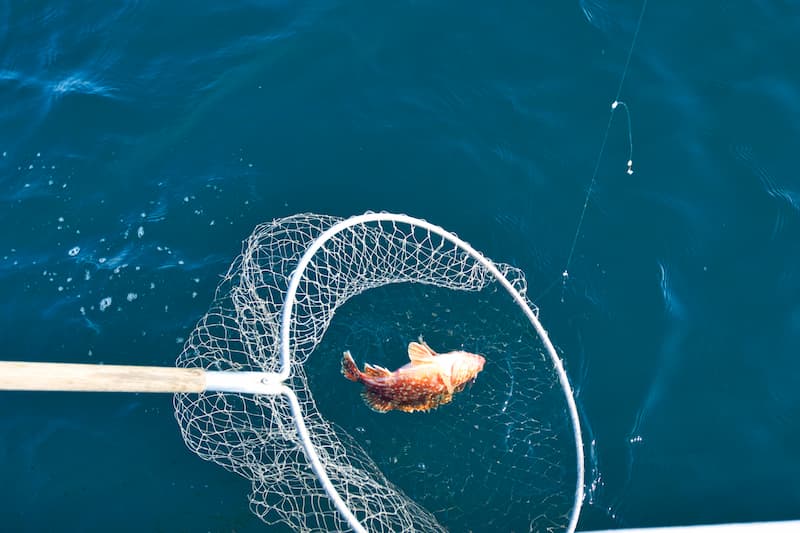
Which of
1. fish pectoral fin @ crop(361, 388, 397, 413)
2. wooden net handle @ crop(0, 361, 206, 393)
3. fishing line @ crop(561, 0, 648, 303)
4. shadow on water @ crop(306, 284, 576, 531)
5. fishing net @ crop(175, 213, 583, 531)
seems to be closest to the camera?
wooden net handle @ crop(0, 361, 206, 393)

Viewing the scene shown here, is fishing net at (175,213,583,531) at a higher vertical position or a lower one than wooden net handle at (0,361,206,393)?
lower

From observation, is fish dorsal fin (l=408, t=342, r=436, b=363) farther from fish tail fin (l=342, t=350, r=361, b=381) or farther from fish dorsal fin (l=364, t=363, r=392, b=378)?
fish tail fin (l=342, t=350, r=361, b=381)

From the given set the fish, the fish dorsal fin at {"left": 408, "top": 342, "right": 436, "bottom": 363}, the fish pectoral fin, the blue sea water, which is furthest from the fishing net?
the fish dorsal fin at {"left": 408, "top": 342, "right": 436, "bottom": 363}

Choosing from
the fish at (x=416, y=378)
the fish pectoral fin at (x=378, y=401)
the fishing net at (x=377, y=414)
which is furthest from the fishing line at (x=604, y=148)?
the fish pectoral fin at (x=378, y=401)

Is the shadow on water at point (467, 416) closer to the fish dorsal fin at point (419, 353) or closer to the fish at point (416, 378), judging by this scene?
the fish at point (416, 378)

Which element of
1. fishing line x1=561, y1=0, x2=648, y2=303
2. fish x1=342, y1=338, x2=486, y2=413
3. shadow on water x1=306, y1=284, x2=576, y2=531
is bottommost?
shadow on water x1=306, y1=284, x2=576, y2=531

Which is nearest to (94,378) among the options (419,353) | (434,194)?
(419,353)

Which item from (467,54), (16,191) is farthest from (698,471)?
(16,191)
